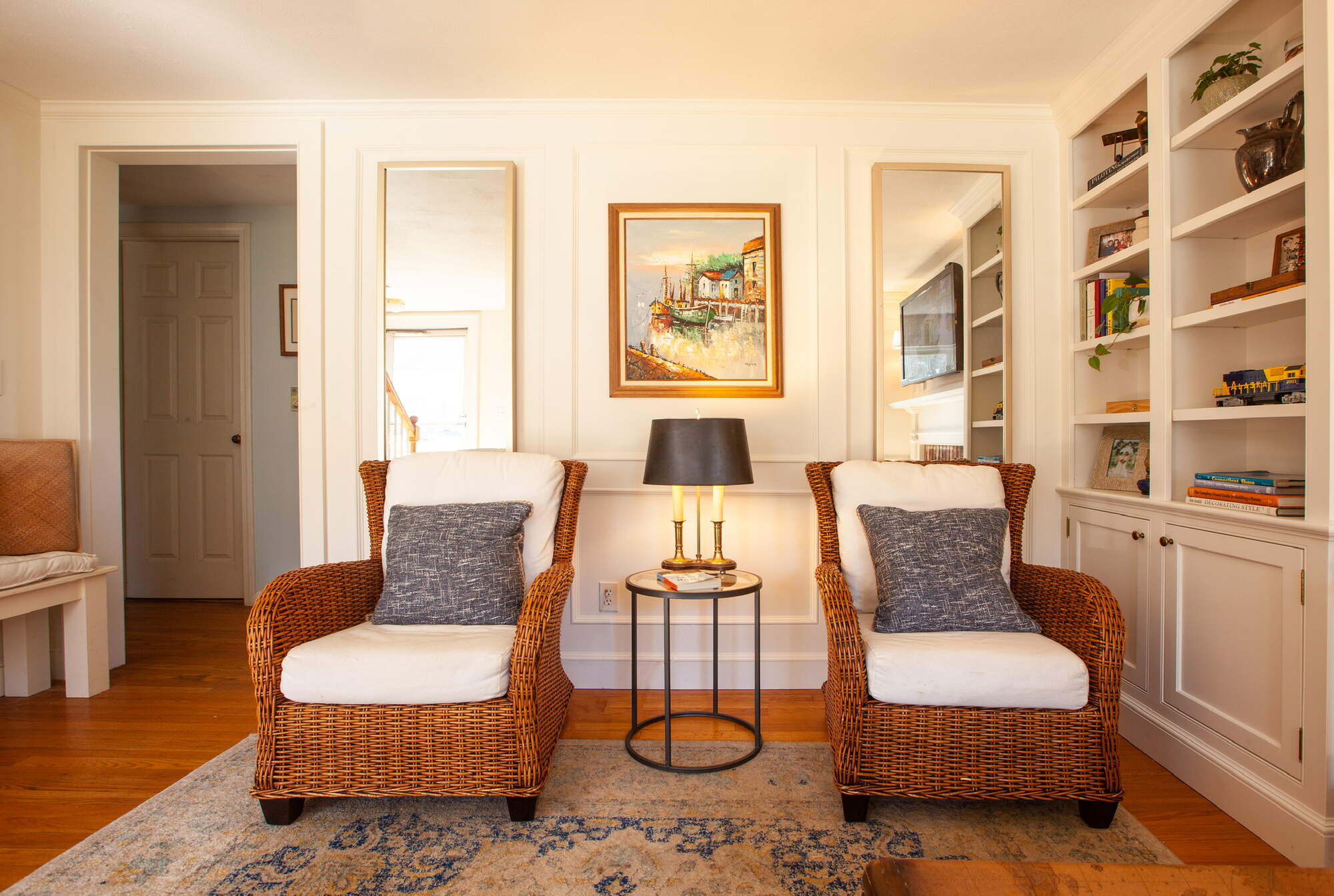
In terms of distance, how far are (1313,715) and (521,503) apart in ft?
6.93

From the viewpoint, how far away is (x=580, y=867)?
1626 mm

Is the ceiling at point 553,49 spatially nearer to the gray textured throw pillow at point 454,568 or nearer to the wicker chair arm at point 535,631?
the gray textured throw pillow at point 454,568

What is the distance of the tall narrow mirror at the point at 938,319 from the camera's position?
284cm

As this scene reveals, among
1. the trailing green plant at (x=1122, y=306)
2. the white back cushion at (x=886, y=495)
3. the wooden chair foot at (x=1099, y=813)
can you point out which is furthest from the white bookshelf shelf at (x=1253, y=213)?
the wooden chair foot at (x=1099, y=813)

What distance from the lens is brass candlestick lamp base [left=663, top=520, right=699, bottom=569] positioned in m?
2.41

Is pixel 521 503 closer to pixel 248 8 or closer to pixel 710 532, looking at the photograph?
pixel 710 532

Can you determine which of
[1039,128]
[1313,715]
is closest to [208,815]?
[1313,715]

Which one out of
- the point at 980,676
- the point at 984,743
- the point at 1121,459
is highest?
the point at 1121,459

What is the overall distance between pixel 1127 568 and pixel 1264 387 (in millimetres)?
726

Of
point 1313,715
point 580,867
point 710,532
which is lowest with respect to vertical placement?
point 580,867

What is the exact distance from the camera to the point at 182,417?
14.0ft

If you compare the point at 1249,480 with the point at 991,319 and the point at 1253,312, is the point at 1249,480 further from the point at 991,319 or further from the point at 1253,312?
the point at 991,319

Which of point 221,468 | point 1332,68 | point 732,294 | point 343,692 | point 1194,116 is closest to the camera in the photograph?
point 1332,68

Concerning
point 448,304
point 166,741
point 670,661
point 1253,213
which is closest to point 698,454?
point 670,661
